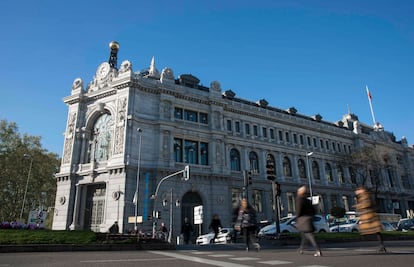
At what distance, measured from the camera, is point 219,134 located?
121ft

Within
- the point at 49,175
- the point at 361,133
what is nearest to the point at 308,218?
the point at 49,175

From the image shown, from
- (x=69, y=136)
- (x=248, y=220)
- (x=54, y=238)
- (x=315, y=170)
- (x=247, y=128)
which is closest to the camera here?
(x=248, y=220)

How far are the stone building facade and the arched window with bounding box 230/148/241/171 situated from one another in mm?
131

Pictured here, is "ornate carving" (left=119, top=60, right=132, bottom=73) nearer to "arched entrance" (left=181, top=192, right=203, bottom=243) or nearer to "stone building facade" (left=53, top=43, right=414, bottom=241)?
"stone building facade" (left=53, top=43, right=414, bottom=241)

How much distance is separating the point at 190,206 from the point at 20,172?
2784 centimetres

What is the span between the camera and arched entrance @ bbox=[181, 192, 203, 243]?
32.6m

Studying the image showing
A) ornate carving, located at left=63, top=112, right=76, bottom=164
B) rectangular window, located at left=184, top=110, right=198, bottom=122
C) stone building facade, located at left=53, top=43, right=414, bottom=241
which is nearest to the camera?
stone building facade, located at left=53, top=43, right=414, bottom=241

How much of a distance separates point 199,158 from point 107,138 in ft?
35.1

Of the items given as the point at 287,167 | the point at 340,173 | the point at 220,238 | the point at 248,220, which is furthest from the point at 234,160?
the point at 248,220

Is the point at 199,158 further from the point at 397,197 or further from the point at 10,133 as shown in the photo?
the point at 397,197

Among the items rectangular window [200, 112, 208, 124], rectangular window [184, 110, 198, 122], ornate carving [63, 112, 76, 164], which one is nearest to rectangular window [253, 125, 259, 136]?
rectangular window [200, 112, 208, 124]

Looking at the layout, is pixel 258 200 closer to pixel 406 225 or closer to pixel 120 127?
pixel 406 225

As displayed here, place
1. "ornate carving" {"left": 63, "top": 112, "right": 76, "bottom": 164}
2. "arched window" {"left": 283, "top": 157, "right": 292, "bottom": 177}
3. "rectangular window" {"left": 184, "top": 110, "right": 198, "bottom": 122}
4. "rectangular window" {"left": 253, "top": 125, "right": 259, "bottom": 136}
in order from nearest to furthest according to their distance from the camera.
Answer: "ornate carving" {"left": 63, "top": 112, "right": 76, "bottom": 164}
"rectangular window" {"left": 184, "top": 110, "right": 198, "bottom": 122}
"rectangular window" {"left": 253, "top": 125, "right": 259, "bottom": 136}
"arched window" {"left": 283, "top": 157, "right": 292, "bottom": 177}

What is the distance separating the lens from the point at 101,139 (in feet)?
115
